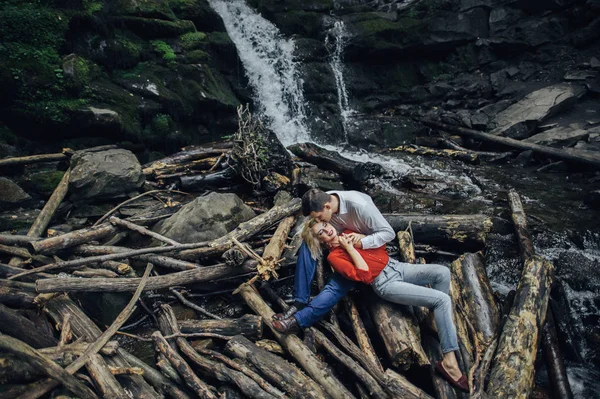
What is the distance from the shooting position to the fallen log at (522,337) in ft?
13.3

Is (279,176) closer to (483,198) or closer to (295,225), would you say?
(295,225)

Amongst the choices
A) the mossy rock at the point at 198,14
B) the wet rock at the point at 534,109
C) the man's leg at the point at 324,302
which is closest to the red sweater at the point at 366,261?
the man's leg at the point at 324,302

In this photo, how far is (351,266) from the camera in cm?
461

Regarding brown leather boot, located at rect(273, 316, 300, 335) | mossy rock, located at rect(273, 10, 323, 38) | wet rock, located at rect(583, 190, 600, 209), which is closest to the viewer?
brown leather boot, located at rect(273, 316, 300, 335)

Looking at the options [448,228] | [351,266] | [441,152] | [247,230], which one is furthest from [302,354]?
[441,152]

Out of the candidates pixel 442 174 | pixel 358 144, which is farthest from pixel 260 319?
pixel 358 144

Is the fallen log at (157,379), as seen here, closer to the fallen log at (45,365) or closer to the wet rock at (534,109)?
the fallen log at (45,365)

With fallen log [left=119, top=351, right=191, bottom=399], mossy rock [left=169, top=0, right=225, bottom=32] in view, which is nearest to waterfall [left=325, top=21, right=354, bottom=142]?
mossy rock [left=169, top=0, right=225, bottom=32]

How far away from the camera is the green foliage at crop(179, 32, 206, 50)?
13988 mm

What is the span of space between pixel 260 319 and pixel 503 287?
170 inches

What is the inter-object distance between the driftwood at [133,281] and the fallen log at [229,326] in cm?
65

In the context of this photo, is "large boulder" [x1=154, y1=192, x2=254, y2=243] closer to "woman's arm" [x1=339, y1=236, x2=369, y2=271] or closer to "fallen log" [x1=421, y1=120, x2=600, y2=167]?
"woman's arm" [x1=339, y1=236, x2=369, y2=271]

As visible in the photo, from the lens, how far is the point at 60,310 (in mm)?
5035

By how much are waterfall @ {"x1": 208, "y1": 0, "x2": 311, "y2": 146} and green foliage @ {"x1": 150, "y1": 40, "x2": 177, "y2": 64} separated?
4016mm
